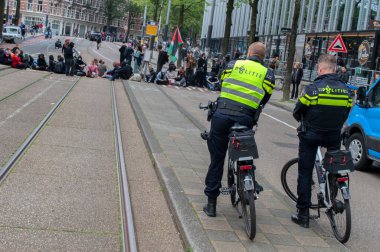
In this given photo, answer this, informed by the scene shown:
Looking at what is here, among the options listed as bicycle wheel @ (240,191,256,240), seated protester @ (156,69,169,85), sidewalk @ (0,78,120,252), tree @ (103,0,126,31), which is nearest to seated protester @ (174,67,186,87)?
seated protester @ (156,69,169,85)

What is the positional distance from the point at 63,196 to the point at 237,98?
88.3 inches

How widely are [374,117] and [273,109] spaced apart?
40.5 feet

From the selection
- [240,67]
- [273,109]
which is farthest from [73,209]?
[273,109]

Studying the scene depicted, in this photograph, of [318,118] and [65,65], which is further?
[65,65]

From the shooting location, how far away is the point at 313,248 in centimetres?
493

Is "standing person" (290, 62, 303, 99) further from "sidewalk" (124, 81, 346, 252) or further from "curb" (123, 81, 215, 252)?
"curb" (123, 81, 215, 252)

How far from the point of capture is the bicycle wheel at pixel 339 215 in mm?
5266

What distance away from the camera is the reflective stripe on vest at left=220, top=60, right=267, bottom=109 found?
5262mm

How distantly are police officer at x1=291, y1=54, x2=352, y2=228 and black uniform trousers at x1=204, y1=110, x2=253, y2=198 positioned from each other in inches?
25.4

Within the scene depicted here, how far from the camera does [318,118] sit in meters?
5.48

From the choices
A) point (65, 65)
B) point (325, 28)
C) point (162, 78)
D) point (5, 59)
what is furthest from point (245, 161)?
point (325, 28)

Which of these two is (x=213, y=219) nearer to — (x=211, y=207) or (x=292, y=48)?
(x=211, y=207)

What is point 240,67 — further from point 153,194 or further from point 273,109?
point 273,109

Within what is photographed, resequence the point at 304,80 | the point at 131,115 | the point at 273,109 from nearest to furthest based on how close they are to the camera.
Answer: the point at 131,115 < the point at 273,109 < the point at 304,80
